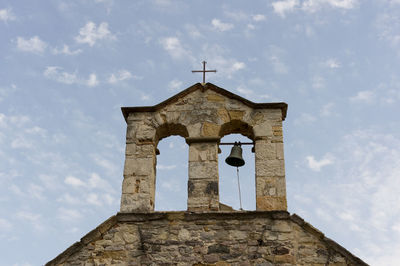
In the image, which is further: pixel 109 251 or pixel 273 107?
pixel 273 107

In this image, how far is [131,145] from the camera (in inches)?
328

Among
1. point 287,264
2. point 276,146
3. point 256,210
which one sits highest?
point 276,146

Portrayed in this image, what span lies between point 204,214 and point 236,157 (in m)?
1.26

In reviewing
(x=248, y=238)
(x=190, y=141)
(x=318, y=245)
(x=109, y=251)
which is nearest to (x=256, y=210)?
(x=248, y=238)

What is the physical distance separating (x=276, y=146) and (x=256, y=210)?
3.25 ft

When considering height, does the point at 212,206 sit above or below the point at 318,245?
above

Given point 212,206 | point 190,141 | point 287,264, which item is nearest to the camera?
point 287,264

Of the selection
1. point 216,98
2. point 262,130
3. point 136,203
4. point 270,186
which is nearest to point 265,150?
point 262,130

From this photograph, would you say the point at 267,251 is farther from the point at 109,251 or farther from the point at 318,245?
the point at 109,251

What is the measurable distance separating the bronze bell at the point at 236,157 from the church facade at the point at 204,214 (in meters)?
0.23

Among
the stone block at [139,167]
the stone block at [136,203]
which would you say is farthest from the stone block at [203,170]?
the stone block at [136,203]

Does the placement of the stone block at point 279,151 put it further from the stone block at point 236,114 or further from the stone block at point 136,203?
the stone block at point 136,203

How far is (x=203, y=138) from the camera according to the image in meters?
8.24

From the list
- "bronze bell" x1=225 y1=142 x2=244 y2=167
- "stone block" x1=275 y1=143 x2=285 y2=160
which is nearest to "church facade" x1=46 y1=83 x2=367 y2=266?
"stone block" x1=275 y1=143 x2=285 y2=160
